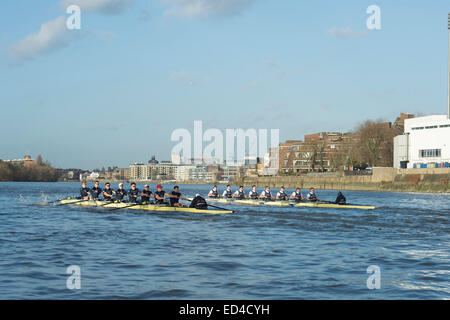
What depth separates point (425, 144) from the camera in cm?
9738

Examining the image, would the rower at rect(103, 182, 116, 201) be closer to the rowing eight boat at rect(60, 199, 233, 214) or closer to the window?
the rowing eight boat at rect(60, 199, 233, 214)

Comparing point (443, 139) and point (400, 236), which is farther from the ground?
point (443, 139)

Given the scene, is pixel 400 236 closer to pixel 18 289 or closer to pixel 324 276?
pixel 324 276

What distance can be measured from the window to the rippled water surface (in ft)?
222

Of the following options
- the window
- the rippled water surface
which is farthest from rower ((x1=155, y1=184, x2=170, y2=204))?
the window

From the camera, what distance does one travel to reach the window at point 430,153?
94.8 metres

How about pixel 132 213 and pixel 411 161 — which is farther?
pixel 411 161

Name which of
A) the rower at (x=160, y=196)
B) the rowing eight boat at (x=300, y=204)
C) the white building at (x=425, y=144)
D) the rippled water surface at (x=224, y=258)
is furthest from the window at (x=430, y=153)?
the rower at (x=160, y=196)

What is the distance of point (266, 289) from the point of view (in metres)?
13.6

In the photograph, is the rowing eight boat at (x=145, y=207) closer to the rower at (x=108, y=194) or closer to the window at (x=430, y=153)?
the rower at (x=108, y=194)

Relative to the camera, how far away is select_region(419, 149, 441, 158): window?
311ft
